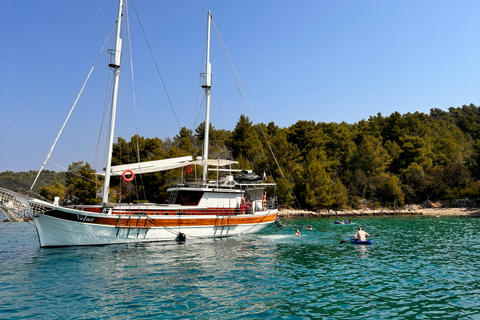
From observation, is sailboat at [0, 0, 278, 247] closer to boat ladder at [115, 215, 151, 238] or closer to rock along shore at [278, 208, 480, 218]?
boat ladder at [115, 215, 151, 238]

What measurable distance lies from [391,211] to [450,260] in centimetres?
4574

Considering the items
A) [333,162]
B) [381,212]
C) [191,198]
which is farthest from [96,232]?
[333,162]

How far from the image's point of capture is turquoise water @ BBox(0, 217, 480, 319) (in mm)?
9883

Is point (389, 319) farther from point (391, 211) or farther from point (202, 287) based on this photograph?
point (391, 211)

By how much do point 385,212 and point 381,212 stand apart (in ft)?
2.48

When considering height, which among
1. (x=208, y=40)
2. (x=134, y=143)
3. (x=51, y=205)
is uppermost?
(x=208, y=40)

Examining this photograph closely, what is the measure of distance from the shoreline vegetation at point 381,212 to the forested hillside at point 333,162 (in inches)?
71.1

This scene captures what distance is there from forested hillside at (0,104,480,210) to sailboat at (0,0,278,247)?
23453mm

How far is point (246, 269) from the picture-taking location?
15453 mm

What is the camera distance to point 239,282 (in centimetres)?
1318

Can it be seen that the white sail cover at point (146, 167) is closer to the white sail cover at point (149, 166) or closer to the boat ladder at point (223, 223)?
the white sail cover at point (149, 166)

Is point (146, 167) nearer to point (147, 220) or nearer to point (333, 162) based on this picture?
point (147, 220)

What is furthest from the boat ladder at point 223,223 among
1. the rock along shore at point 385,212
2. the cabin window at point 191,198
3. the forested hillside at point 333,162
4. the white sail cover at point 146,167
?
the rock along shore at point 385,212

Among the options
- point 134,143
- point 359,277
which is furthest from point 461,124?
point 359,277
